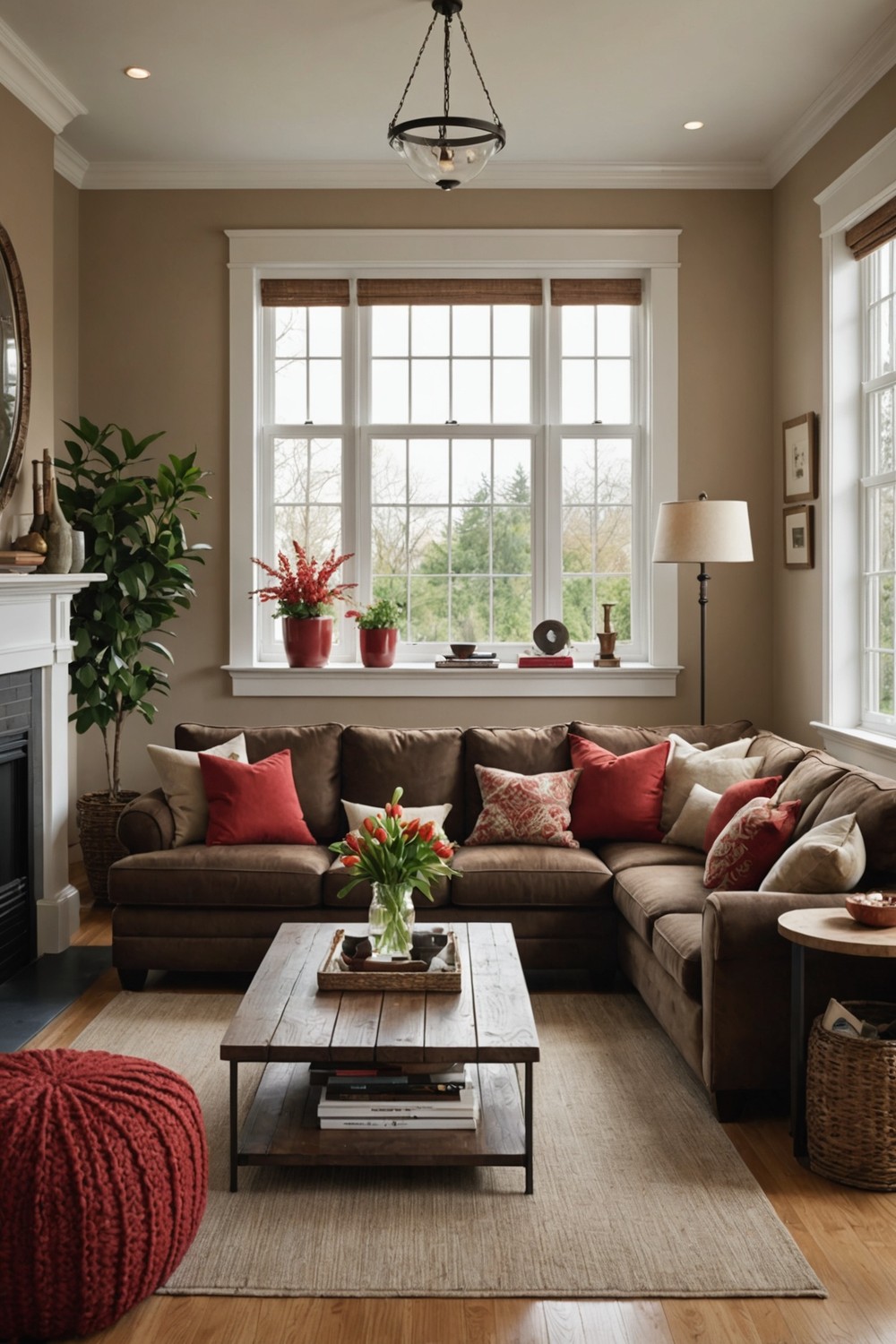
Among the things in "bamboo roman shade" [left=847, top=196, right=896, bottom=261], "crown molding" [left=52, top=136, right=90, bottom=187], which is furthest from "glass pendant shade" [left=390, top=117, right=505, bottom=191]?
"crown molding" [left=52, top=136, right=90, bottom=187]

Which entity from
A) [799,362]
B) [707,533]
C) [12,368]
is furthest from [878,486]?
[12,368]

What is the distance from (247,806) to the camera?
14.5 ft

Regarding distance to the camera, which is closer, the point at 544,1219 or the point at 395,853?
the point at 544,1219

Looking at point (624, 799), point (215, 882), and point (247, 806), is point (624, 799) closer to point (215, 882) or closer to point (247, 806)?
point (247, 806)

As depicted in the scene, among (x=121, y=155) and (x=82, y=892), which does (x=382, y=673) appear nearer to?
(x=82, y=892)

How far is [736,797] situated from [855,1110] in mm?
1394

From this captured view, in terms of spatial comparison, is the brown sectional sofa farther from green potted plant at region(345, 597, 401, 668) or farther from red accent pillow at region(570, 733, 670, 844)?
green potted plant at region(345, 597, 401, 668)

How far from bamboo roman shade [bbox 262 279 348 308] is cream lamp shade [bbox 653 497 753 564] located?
2.00 meters

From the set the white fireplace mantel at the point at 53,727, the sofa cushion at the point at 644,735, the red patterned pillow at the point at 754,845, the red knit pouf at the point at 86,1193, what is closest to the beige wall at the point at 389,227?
the sofa cushion at the point at 644,735

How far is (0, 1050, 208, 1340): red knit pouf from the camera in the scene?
2.08 metres

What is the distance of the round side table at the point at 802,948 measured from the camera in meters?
2.78

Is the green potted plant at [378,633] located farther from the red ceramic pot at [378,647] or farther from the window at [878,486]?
the window at [878,486]

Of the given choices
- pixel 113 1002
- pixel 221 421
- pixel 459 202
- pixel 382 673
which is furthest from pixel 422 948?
pixel 459 202

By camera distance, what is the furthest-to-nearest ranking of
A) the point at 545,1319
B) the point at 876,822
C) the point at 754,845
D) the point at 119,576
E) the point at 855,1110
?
the point at 119,576
the point at 754,845
the point at 876,822
the point at 855,1110
the point at 545,1319
